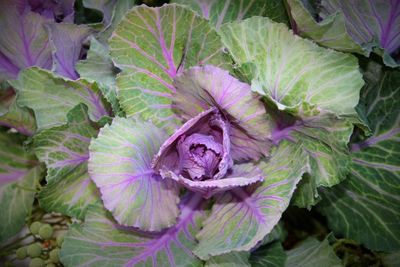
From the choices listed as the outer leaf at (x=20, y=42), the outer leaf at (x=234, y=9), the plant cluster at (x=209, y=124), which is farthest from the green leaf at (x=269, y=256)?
the outer leaf at (x=20, y=42)

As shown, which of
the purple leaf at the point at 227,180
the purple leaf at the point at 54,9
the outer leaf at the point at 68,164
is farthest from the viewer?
the purple leaf at the point at 54,9

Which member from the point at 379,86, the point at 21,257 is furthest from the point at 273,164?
the point at 21,257

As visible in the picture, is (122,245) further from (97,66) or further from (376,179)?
(376,179)

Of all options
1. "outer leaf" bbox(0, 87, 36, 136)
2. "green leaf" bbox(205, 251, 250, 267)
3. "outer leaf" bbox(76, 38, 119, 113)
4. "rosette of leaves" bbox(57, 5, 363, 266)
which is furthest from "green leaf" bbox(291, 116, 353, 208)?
"outer leaf" bbox(0, 87, 36, 136)

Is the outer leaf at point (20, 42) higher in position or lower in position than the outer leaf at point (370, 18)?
lower

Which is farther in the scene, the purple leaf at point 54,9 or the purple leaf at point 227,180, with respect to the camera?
the purple leaf at point 54,9

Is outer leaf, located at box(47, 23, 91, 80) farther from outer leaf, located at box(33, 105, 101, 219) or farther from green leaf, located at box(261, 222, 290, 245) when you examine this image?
green leaf, located at box(261, 222, 290, 245)

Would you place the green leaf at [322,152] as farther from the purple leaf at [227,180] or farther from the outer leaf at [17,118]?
the outer leaf at [17,118]
